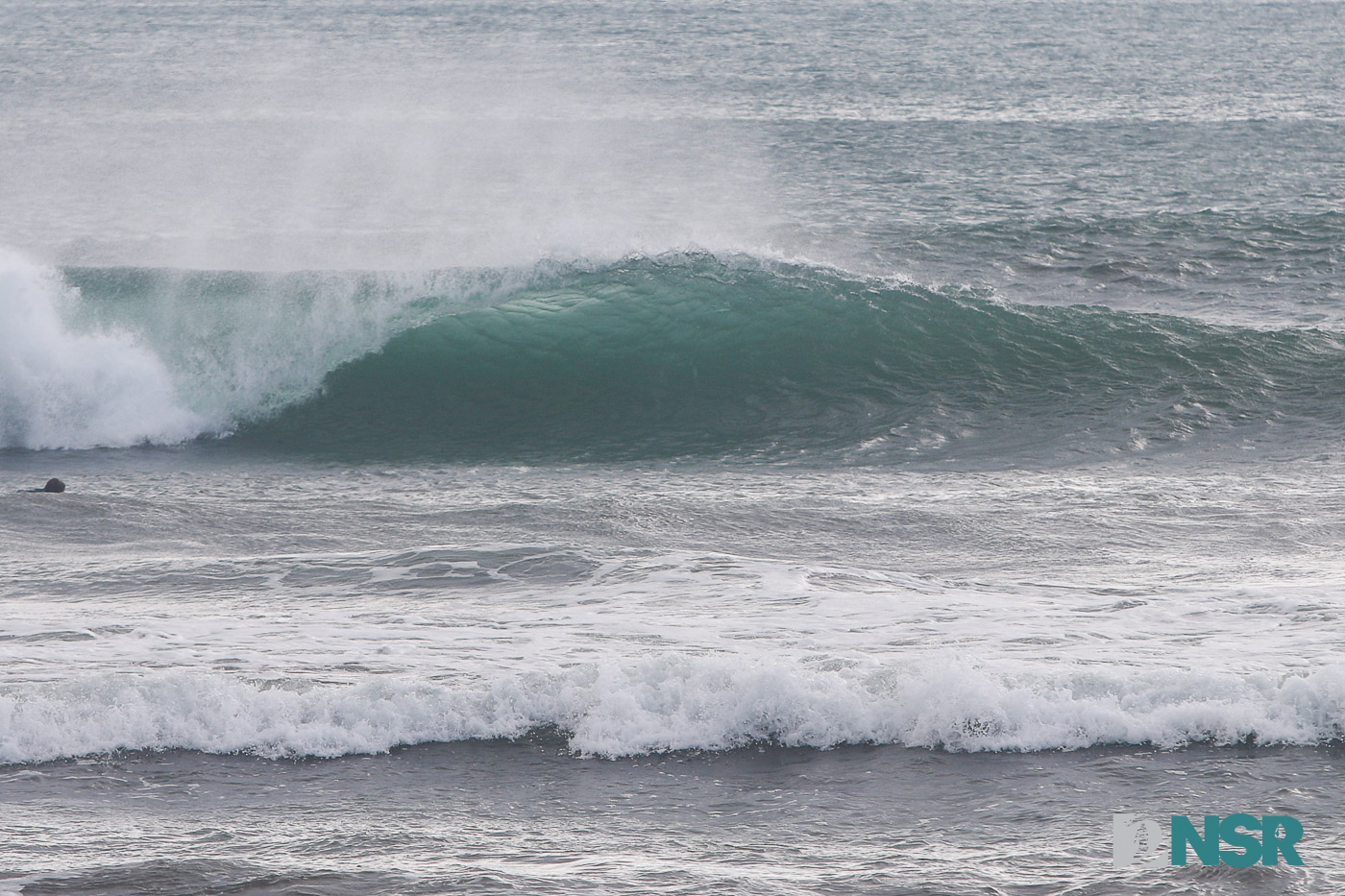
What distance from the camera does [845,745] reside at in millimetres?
5480

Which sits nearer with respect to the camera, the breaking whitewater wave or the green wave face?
the breaking whitewater wave

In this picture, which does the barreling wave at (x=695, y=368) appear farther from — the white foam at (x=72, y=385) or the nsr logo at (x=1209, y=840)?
the nsr logo at (x=1209, y=840)

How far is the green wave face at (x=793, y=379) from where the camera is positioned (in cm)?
1118

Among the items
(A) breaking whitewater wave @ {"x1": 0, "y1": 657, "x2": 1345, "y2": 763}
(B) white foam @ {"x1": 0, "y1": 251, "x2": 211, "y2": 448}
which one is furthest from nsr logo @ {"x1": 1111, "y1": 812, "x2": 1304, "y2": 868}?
(B) white foam @ {"x1": 0, "y1": 251, "x2": 211, "y2": 448}

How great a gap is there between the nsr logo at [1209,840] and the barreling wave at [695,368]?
19.8ft

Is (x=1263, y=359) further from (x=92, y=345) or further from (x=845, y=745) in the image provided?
(x=92, y=345)

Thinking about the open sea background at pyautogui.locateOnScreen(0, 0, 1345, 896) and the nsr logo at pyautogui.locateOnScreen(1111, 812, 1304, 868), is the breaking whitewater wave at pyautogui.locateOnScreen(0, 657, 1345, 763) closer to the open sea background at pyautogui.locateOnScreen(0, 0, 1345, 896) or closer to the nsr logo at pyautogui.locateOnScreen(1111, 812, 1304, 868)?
the open sea background at pyautogui.locateOnScreen(0, 0, 1345, 896)

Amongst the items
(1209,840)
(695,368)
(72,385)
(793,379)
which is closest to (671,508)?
(793,379)

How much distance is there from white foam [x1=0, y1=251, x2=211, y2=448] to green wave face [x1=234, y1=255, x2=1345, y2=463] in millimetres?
977

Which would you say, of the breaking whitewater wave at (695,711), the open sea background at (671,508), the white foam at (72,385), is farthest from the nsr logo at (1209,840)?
the white foam at (72,385)

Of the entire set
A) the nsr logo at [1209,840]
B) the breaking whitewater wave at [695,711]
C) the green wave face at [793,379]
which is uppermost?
the green wave face at [793,379]

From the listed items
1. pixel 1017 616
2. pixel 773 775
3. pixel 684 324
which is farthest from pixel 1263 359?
pixel 773 775

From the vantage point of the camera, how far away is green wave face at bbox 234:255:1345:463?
11180 millimetres

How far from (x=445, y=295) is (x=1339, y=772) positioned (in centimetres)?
1067
